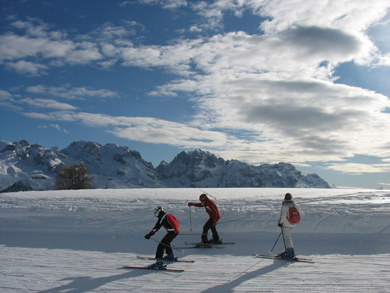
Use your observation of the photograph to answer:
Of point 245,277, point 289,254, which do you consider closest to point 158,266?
point 245,277

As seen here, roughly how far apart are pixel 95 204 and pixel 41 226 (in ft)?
10.2

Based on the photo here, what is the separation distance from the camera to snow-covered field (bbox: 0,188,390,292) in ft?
23.9

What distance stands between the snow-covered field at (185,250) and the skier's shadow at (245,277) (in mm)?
28

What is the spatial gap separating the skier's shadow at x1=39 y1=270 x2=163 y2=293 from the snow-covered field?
0.08 ft

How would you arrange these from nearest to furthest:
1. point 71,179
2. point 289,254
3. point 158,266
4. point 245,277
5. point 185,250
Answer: point 245,277
point 158,266
point 289,254
point 185,250
point 71,179

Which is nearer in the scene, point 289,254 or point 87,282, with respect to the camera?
point 87,282

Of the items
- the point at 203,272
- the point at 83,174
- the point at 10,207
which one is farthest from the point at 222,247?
the point at 83,174

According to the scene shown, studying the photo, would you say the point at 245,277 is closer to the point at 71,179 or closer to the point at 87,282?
the point at 87,282

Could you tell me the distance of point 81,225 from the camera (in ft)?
46.7

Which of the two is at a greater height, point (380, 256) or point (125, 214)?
point (125, 214)

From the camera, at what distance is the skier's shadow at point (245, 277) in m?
6.90

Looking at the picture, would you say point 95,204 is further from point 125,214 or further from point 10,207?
point 10,207

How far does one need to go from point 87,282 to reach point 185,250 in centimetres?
426

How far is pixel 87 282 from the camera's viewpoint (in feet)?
24.2
